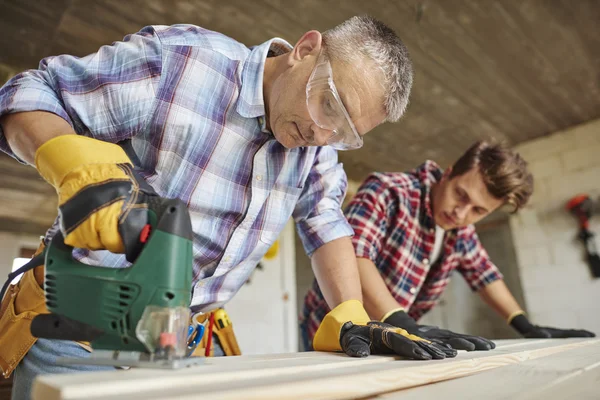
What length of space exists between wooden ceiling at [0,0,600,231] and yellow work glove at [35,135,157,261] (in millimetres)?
2361

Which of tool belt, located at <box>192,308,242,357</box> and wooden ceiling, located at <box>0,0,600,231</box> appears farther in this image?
wooden ceiling, located at <box>0,0,600,231</box>

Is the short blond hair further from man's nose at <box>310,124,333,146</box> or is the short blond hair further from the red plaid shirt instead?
man's nose at <box>310,124,333,146</box>

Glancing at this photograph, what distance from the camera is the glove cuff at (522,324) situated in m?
2.27

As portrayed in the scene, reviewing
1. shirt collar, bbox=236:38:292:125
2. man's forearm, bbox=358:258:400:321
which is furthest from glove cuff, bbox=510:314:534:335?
shirt collar, bbox=236:38:292:125

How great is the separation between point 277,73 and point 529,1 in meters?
2.37

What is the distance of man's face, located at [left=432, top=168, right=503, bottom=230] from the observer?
2.00 meters

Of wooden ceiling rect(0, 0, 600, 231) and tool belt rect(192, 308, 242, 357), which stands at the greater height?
wooden ceiling rect(0, 0, 600, 231)

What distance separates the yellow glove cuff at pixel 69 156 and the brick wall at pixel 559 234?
180 inches

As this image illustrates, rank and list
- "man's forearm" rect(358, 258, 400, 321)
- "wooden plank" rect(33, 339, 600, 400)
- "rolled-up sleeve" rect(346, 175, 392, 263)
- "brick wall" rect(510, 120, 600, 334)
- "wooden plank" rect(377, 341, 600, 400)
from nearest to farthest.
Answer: "wooden plank" rect(33, 339, 600, 400), "wooden plank" rect(377, 341, 600, 400), "man's forearm" rect(358, 258, 400, 321), "rolled-up sleeve" rect(346, 175, 392, 263), "brick wall" rect(510, 120, 600, 334)

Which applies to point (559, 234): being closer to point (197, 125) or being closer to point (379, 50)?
point (379, 50)

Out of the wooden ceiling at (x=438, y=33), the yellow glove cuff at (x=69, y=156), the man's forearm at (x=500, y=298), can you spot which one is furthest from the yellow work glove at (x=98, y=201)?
the wooden ceiling at (x=438, y=33)

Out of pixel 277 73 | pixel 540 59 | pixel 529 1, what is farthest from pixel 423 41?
pixel 277 73

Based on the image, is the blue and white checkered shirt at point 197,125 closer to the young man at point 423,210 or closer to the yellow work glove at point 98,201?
the yellow work glove at point 98,201

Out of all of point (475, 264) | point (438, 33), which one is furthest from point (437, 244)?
point (438, 33)
